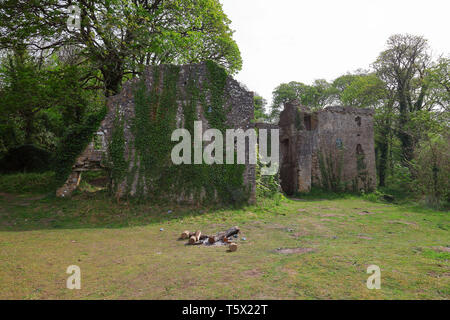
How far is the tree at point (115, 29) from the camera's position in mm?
11961

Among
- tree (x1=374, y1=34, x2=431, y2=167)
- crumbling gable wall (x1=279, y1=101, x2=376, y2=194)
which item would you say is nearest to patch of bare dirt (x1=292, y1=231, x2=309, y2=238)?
crumbling gable wall (x1=279, y1=101, x2=376, y2=194)

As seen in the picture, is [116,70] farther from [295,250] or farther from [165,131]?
[295,250]

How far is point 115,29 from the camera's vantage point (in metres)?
13.1

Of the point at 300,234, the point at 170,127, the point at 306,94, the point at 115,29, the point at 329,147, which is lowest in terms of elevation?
the point at 300,234

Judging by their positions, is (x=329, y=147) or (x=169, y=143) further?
(x=329, y=147)

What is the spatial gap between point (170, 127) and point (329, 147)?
12.1 meters

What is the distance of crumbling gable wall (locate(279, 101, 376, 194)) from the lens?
17.1 m

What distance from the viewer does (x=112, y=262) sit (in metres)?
4.61

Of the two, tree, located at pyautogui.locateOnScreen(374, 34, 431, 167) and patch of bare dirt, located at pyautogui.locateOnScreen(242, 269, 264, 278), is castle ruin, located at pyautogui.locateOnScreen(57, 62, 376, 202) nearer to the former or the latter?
patch of bare dirt, located at pyautogui.locateOnScreen(242, 269, 264, 278)

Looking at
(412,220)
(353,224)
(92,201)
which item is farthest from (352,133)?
(92,201)

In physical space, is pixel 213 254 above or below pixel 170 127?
below

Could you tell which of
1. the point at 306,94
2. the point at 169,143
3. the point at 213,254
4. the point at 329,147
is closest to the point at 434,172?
the point at 329,147

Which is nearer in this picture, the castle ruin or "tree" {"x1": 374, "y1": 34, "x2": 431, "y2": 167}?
the castle ruin

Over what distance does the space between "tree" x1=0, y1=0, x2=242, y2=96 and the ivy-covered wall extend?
365 cm
